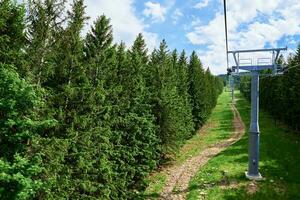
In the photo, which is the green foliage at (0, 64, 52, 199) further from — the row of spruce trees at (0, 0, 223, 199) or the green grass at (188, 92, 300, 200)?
the green grass at (188, 92, 300, 200)

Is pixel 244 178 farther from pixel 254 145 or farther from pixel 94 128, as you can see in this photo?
pixel 94 128

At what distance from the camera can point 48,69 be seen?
33.2ft

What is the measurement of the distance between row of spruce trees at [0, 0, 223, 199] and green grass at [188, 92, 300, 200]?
345cm

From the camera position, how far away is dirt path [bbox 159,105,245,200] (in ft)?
55.9

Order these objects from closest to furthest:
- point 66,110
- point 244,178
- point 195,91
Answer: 1. point 66,110
2. point 244,178
3. point 195,91

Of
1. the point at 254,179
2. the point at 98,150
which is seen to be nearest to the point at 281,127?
the point at 254,179

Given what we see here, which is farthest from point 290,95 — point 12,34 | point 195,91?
point 12,34

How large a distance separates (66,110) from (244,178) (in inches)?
468

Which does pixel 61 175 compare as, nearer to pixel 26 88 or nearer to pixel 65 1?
pixel 26 88

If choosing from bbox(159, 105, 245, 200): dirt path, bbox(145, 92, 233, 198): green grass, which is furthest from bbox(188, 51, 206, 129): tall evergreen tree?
bbox(159, 105, 245, 200): dirt path

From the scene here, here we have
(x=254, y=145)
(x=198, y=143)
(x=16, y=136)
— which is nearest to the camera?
(x=16, y=136)

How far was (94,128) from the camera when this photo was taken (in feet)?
41.3

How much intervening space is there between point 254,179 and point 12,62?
48.4 feet

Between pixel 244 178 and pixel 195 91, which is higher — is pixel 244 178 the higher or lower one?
the lower one
